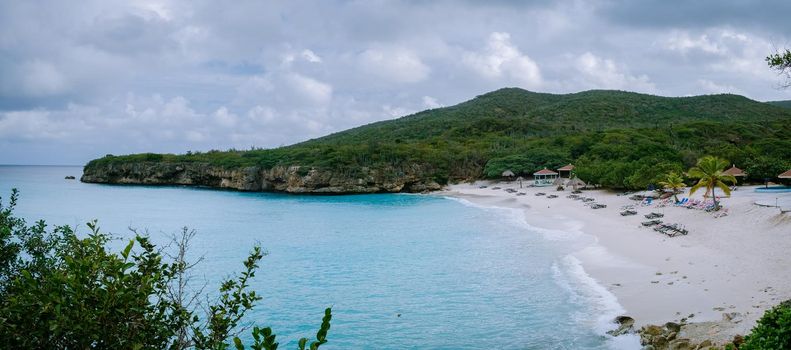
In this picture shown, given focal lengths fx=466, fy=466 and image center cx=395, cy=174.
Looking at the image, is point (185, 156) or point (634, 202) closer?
point (634, 202)

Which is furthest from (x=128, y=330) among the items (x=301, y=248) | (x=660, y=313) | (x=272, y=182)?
(x=272, y=182)

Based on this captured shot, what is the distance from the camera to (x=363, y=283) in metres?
18.8

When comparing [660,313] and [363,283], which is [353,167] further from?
[660,313]

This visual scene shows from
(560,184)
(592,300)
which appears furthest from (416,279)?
(560,184)

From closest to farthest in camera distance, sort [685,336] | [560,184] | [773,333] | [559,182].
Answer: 1. [773,333]
2. [685,336]
3. [560,184]
4. [559,182]

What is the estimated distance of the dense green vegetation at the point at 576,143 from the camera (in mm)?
50438

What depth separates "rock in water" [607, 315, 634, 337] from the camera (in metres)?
11.5

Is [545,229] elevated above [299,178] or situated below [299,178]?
below

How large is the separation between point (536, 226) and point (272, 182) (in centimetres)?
5277

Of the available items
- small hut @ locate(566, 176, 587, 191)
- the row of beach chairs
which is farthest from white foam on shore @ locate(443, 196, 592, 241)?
small hut @ locate(566, 176, 587, 191)

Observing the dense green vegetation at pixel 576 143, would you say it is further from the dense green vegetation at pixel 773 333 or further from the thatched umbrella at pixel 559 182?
the dense green vegetation at pixel 773 333

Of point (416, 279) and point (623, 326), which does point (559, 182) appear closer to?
point (416, 279)

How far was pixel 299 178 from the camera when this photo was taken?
233 feet

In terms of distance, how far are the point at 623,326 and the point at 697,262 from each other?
302 inches
